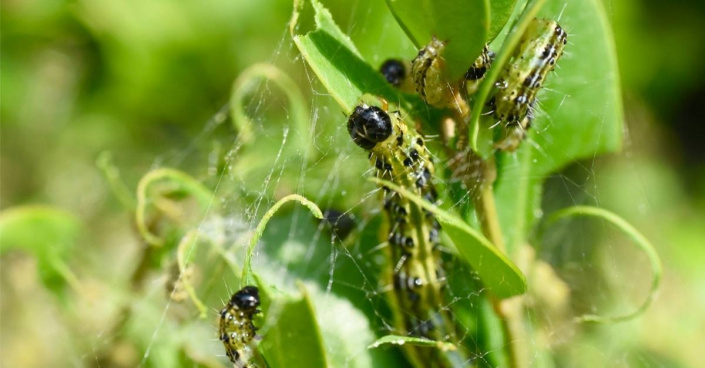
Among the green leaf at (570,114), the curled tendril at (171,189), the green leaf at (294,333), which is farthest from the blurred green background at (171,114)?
Answer: the green leaf at (294,333)

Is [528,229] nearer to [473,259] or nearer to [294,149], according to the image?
[473,259]

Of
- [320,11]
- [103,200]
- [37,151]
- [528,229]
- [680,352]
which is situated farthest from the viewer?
[37,151]

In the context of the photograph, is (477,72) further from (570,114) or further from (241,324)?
(241,324)

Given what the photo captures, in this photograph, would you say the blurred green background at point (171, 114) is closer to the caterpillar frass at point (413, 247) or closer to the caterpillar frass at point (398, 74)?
the caterpillar frass at point (398, 74)

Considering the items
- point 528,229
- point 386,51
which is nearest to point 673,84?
point 386,51

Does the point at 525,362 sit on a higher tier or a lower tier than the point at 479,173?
lower

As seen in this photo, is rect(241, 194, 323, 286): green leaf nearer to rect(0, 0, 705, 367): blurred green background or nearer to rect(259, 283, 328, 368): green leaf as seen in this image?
rect(259, 283, 328, 368): green leaf

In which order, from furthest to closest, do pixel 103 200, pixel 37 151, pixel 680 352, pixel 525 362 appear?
pixel 37 151 < pixel 103 200 < pixel 680 352 < pixel 525 362
